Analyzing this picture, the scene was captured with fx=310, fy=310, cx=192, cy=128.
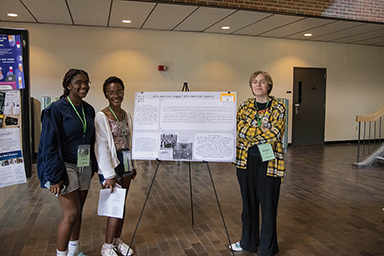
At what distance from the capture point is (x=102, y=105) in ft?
27.0

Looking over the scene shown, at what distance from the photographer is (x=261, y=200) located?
2828 mm

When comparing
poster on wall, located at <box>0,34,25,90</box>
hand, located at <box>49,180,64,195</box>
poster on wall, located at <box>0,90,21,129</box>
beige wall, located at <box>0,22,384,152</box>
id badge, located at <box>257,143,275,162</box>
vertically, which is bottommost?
hand, located at <box>49,180,64,195</box>

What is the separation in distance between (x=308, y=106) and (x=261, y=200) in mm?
8072

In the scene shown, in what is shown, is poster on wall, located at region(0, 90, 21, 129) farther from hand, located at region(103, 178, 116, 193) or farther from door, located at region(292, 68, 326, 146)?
door, located at region(292, 68, 326, 146)

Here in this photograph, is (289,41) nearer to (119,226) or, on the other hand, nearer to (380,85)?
(380,85)

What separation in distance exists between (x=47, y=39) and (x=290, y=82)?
710 cm

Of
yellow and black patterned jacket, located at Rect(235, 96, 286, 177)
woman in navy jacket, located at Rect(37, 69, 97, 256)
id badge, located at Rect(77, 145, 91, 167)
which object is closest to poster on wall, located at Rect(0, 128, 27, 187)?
woman in navy jacket, located at Rect(37, 69, 97, 256)

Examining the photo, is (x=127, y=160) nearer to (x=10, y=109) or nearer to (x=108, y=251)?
(x=108, y=251)

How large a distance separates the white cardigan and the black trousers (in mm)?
1168

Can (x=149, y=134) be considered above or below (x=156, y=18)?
below

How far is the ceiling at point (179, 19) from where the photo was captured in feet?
20.5

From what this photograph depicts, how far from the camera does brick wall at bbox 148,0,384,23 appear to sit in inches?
249

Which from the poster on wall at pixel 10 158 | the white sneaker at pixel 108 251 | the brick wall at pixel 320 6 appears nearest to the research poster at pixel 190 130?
the white sneaker at pixel 108 251

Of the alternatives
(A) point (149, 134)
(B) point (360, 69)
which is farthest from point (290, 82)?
(A) point (149, 134)
